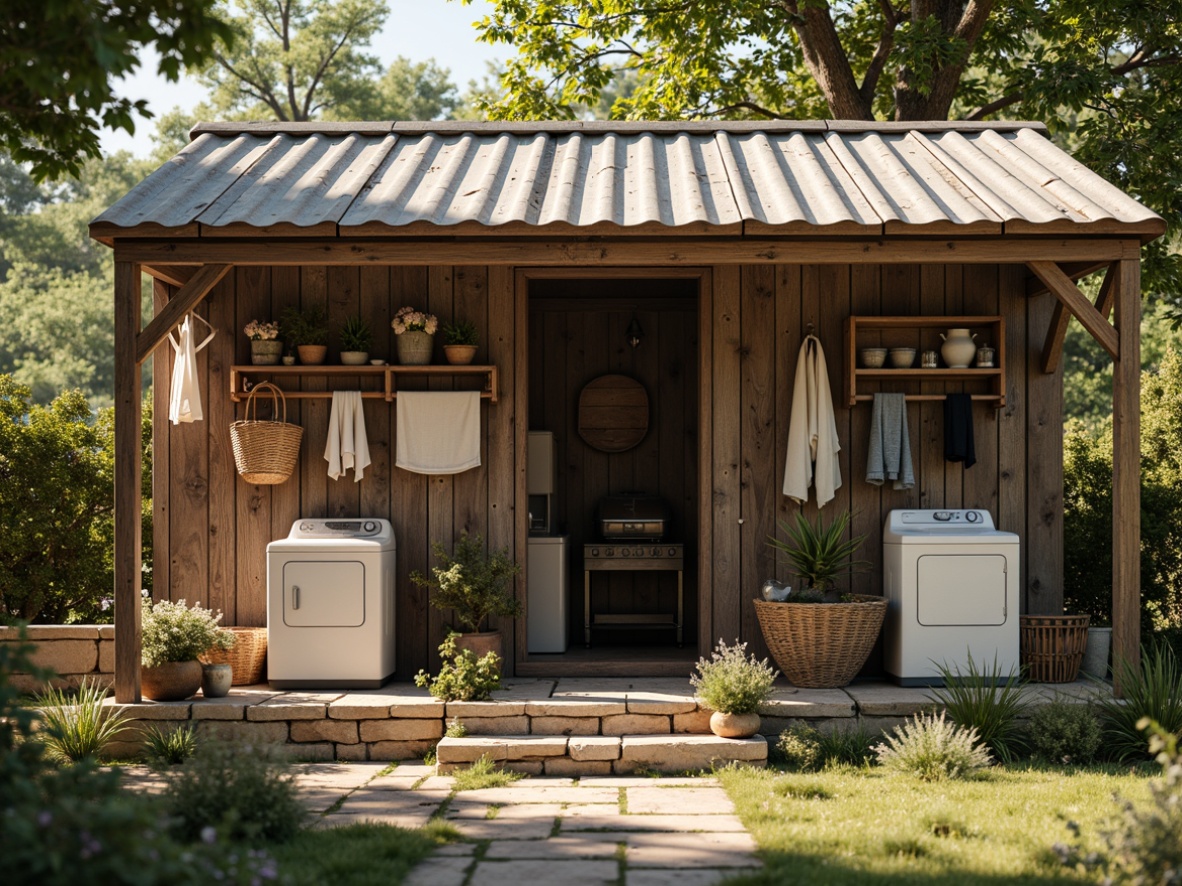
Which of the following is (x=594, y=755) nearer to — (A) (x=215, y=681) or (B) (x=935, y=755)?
(B) (x=935, y=755)

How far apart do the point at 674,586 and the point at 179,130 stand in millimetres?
17402

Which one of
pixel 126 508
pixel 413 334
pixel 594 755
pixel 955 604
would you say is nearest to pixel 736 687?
pixel 594 755

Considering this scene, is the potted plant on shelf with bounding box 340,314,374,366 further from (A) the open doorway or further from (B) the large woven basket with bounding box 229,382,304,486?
(A) the open doorway

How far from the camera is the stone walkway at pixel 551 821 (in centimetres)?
404

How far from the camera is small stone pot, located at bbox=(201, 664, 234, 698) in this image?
20.5ft

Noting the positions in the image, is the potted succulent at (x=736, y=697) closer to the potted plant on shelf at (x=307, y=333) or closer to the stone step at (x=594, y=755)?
the stone step at (x=594, y=755)

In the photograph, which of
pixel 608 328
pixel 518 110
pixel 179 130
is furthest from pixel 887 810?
pixel 179 130

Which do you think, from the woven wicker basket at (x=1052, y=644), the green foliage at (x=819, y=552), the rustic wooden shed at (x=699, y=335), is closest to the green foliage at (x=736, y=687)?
the green foliage at (x=819, y=552)

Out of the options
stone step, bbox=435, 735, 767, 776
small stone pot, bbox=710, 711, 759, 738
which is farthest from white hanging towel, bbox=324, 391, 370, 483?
small stone pot, bbox=710, 711, 759, 738

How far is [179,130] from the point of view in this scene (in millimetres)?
22578

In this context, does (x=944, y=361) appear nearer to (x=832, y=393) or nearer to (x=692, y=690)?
(x=832, y=393)

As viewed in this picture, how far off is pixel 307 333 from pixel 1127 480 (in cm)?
457

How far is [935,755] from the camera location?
534cm

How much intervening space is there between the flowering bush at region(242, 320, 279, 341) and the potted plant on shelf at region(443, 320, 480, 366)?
99 cm
